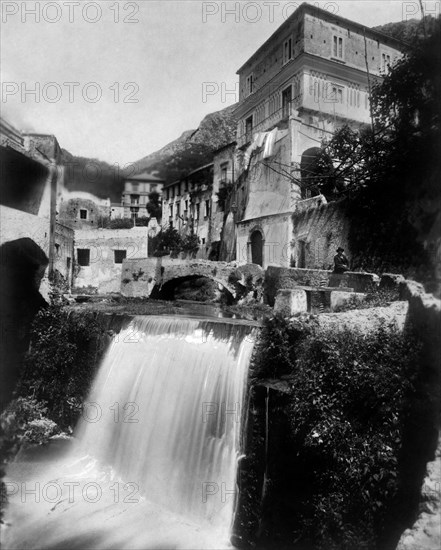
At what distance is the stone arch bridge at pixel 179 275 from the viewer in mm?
18547

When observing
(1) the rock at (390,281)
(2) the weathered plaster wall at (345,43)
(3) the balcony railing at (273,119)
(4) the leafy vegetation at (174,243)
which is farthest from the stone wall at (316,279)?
(4) the leafy vegetation at (174,243)

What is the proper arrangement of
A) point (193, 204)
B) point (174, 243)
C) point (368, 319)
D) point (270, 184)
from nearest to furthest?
1. point (368, 319)
2. point (270, 184)
3. point (174, 243)
4. point (193, 204)

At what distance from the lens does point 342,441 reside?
6039 millimetres

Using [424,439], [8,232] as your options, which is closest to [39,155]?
[8,232]

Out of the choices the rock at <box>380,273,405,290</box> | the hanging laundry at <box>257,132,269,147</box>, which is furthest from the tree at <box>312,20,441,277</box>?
the hanging laundry at <box>257,132,269,147</box>

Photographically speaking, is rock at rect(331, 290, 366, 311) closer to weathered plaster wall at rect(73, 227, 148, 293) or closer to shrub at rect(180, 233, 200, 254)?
weathered plaster wall at rect(73, 227, 148, 293)

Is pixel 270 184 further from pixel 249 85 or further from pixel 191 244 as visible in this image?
pixel 191 244

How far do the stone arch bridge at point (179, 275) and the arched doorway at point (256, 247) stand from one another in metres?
1.59

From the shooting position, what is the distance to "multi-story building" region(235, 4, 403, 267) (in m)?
19.5

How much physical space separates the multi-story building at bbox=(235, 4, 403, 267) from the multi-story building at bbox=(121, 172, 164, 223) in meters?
24.1

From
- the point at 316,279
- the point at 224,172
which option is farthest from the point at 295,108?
the point at 316,279

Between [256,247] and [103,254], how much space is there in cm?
1101

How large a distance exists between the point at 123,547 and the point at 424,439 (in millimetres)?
4906

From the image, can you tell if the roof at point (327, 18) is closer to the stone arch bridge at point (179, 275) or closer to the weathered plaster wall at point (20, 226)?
the stone arch bridge at point (179, 275)
